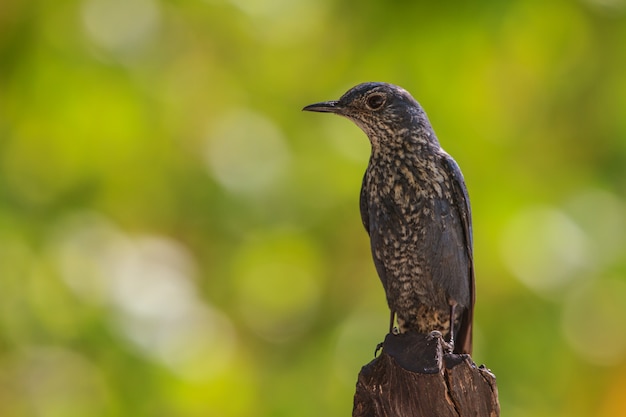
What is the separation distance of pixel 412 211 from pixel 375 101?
0.70 metres

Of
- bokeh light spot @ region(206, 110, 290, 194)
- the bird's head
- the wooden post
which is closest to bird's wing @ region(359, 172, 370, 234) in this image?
the bird's head

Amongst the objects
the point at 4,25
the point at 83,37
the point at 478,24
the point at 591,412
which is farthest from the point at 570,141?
the point at 4,25

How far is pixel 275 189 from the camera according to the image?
8633 mm

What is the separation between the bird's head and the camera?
5855 mm

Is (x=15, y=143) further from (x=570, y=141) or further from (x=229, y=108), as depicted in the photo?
(x=570, y=141)

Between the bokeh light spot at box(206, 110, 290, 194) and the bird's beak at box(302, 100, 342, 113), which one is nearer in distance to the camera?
the bird's beak at box(302, 100, 342, 113)

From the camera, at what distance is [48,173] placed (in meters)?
8.29

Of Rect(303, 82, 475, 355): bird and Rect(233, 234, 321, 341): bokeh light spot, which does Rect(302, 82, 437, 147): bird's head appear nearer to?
Rect(303, 82, 475, 355): bird

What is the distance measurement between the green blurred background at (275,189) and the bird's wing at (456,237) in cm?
189

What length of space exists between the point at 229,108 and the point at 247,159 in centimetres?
83

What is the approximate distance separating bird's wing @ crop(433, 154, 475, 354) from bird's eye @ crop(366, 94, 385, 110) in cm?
49

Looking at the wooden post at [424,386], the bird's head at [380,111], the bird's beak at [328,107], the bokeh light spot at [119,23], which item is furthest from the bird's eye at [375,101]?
the bokeh light spot at [119,23]

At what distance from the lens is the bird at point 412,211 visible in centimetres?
570

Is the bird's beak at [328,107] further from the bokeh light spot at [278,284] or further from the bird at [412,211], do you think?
the bokeh light spot at [278,284]
